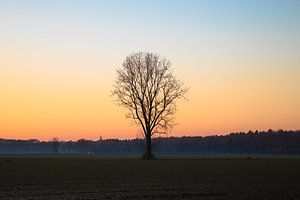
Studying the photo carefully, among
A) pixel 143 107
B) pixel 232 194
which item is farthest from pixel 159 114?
pixel 232 194

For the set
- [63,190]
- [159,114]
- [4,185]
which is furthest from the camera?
[159,114]

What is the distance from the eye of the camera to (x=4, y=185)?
3162 centimetres

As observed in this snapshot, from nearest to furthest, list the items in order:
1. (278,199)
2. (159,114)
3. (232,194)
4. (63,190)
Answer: (278,199) < (232,194) < (63,190) < (159,114)

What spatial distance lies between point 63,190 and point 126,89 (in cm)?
5121

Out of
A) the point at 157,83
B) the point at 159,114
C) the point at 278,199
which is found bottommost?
the point at 278,199

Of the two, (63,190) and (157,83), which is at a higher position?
(157,83)

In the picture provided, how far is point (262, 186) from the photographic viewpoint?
2984 centimetres

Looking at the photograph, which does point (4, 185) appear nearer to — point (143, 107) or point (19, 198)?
point (19, 198)

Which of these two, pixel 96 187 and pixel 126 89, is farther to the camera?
pixel 126 89

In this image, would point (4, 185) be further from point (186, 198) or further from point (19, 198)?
point (186, 198)

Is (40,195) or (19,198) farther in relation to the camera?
(40,195)

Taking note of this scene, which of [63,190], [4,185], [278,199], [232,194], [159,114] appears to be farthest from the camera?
[159,114]

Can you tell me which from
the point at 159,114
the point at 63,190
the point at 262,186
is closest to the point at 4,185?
the point at 63,190

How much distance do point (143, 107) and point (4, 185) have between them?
4703cm
